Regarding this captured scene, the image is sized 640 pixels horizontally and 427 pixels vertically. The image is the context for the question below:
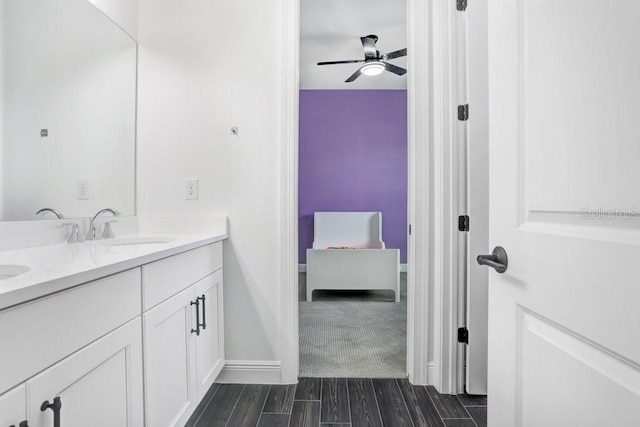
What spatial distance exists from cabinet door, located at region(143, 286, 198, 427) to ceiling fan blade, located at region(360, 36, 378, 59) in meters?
2.75

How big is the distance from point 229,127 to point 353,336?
1771 mm

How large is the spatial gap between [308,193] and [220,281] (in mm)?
3318

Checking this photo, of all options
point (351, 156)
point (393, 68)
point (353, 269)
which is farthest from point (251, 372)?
point (351, 156)

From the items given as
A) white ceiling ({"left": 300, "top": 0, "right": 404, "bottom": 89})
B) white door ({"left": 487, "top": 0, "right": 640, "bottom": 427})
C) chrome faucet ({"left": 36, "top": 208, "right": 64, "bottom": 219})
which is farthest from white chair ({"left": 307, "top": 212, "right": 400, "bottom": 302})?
white door ({"left": 487, "top": 0, "right": 640, "bottom": 427})

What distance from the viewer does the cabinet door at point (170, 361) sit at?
112 cm

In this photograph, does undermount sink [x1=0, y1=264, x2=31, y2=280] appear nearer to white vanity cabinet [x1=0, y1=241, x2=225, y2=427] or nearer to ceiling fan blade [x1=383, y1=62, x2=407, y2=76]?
white vanity cabinet [x1=0, y1=241, x2=225, y2=427]

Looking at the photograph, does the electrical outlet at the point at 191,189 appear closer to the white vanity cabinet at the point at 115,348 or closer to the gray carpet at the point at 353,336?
the white vanity cabinet at the point at 115,348

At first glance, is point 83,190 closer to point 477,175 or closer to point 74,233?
point 74,233

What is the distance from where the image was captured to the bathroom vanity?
0.65 meters

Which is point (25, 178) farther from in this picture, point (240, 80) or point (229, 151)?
point (240, 80)

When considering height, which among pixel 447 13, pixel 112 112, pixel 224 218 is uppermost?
pixel 447 13

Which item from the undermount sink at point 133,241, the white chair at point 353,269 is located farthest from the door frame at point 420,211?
the white chair at point 353,269

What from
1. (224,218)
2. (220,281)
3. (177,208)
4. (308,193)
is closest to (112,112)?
(177,208)

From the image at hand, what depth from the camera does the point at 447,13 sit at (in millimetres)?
1714
